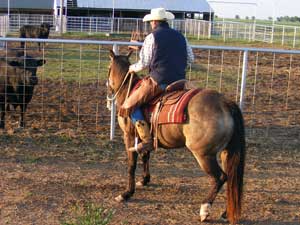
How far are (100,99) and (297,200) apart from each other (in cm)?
586

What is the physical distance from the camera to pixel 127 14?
52.2 metres

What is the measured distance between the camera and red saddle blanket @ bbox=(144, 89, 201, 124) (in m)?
5.37

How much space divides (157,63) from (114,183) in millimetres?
1828

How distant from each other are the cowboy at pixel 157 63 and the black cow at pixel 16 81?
13.1ft

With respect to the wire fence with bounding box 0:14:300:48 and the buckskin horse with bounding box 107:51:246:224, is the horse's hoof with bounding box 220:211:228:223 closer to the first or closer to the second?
the buckskin horse with bounding box 107:51:246:224

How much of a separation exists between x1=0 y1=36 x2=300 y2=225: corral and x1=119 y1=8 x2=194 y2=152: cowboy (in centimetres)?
85

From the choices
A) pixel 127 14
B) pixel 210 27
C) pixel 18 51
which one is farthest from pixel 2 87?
pixel 127 14

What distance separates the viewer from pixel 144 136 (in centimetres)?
585

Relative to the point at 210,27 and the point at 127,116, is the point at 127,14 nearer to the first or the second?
the point at 210,27

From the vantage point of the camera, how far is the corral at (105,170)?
5.63 metres

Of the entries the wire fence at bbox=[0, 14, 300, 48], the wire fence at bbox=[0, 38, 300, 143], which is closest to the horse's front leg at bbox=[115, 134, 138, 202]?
the wire fence at bbox=[0, 38, 300, 143]

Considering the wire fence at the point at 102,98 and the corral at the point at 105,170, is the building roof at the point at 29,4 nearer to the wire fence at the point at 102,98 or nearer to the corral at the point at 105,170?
the wire fence at the point at 102,98

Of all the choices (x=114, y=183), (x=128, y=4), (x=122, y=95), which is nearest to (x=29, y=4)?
(x=128, y=4)

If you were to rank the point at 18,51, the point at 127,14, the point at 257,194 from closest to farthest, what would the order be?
the point at 257,194 → the point at 18,51 → the point at 127,14
